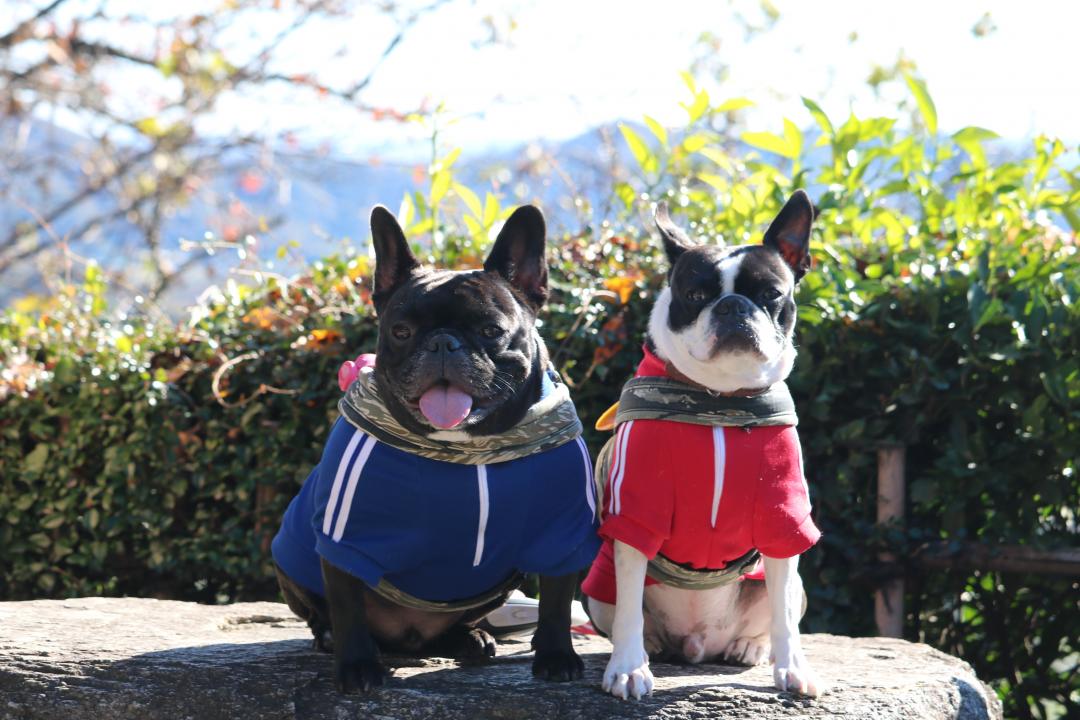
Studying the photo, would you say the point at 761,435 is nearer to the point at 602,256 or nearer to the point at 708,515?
the point at 708,515

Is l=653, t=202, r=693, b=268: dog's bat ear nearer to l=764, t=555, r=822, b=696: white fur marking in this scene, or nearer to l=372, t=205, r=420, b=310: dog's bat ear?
l=372, t=205, r=420, b=310: dog's bat ear

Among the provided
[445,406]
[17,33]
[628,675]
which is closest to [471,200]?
[445,406]

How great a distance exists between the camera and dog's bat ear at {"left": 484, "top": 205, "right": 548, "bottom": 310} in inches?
133

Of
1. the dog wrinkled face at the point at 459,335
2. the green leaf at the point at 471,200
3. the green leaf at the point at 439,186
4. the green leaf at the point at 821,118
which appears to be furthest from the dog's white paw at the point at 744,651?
the green leaf at the point at 439,186

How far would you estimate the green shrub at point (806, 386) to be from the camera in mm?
4637

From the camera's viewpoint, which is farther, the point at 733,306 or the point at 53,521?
the point at 53,521

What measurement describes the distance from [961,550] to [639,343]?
5.10 feet

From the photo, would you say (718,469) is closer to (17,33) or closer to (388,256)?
(388,256)

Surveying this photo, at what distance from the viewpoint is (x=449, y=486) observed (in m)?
3.14

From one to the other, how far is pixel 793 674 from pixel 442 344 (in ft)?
4.35

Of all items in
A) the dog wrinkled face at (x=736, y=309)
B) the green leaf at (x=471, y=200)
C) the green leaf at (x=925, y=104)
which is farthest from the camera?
the green leaf at (x=471, y=200)

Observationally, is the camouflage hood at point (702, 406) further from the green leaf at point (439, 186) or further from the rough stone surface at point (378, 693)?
the green leaf at point (439, 186)

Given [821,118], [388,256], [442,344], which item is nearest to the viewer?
[442,344]

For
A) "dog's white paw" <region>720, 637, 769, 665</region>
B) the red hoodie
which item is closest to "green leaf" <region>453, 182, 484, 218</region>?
the red hoodie
